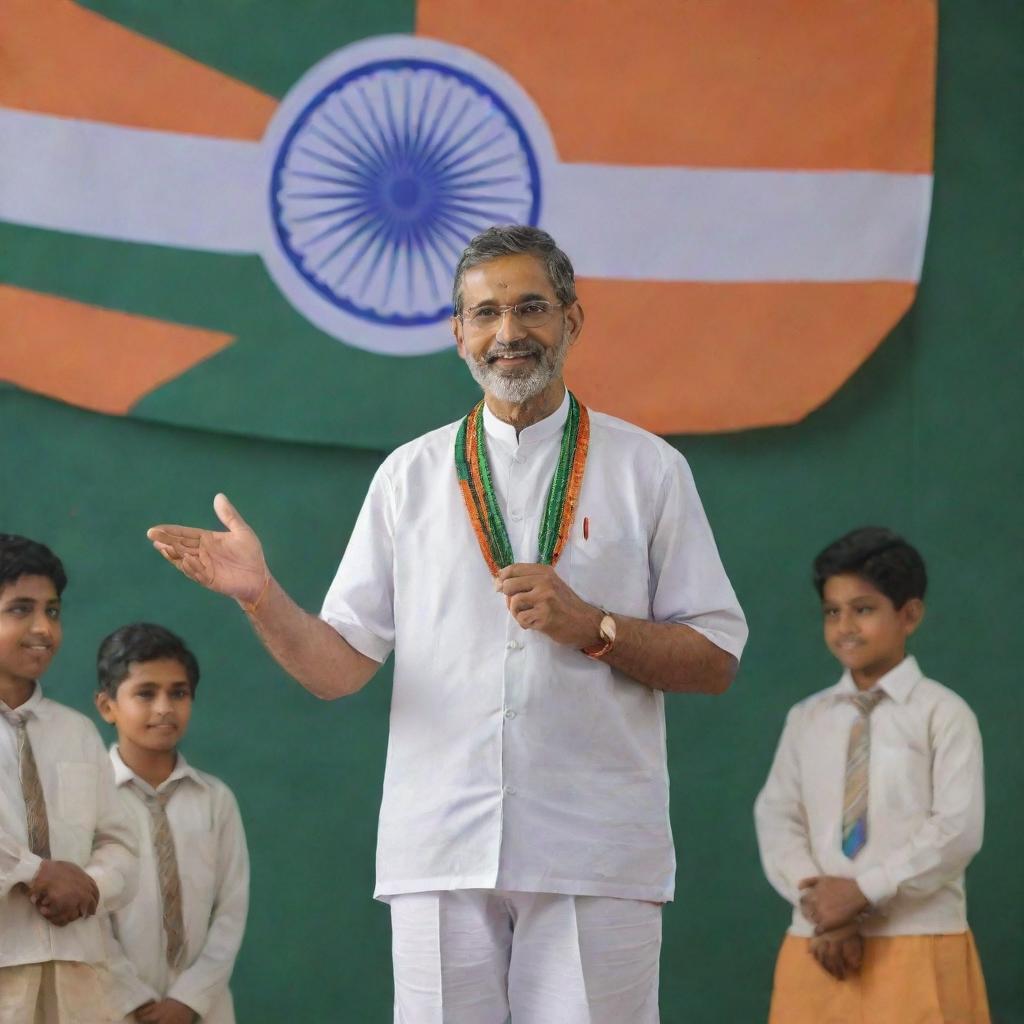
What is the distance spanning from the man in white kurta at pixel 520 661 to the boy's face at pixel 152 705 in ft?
5.02

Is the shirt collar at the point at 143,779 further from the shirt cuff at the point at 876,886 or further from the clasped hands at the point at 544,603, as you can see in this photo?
the clasped hands at the point at 544,603

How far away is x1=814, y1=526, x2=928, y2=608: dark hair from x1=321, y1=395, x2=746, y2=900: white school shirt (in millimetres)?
1711

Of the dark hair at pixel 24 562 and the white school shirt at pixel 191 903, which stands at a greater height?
the dark hair at pixel 24 562

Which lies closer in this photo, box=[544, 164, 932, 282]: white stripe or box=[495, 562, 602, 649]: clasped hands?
box=[495, 562, 602, 649]: clasped hands

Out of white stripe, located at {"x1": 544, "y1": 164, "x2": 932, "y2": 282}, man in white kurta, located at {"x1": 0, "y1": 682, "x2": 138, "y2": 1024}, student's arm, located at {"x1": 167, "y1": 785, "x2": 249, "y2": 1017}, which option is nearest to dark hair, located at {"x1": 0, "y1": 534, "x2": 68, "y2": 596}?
man in white kurta, located at {"x1": 0, "y1": 682, "x2": 138, "y2": 1024}

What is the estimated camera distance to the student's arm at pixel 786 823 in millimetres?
3850

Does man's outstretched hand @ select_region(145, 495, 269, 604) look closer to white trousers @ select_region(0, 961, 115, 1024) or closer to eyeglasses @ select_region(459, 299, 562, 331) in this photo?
eyeglasses @ select_region(459, 299, 562, 331)

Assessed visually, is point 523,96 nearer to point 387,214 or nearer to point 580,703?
point 387,214

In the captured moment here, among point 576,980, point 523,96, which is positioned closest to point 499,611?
point 576,980

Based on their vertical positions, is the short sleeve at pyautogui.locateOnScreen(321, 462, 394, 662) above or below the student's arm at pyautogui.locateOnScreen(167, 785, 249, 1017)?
above

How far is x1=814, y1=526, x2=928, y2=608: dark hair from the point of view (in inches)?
160

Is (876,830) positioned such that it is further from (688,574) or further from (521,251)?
(521,251)

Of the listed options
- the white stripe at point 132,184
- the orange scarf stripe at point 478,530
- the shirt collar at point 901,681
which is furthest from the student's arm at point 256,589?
the white stripe at point 132,184

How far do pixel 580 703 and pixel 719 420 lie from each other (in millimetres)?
2279
